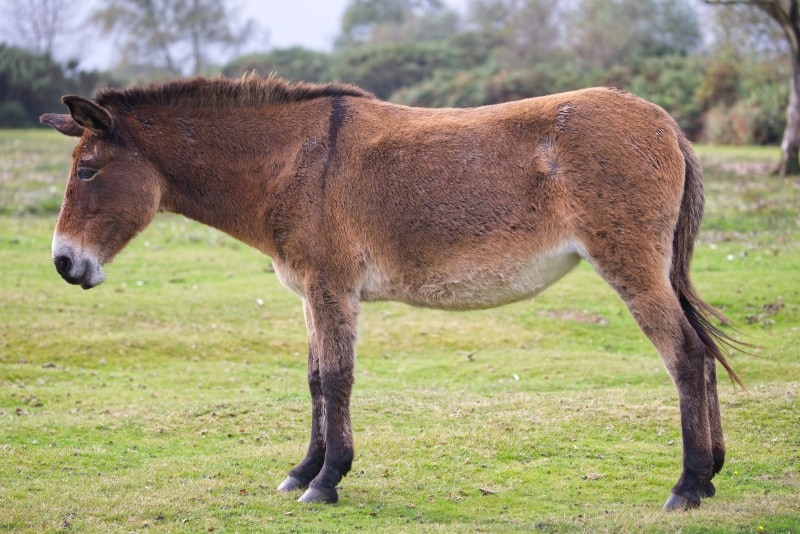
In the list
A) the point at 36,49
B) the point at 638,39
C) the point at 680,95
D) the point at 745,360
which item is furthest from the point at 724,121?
the point at 36,49

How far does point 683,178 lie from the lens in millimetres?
6938

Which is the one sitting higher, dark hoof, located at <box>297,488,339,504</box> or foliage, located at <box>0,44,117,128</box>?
dark hoof, located at <box>297,488,339,504</box>

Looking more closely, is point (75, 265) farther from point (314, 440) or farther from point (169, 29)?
point (169, 29)

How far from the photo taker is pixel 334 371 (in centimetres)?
704

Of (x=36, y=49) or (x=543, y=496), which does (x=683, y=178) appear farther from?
(x=36, y=49)

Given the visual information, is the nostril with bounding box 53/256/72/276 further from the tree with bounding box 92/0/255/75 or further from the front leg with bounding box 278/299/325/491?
the tree with bounding box 92/0/255/75

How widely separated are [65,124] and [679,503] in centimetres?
604

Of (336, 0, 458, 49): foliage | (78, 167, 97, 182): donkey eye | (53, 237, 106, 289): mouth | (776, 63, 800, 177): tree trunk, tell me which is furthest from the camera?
(336, 0, 458, 49): foliage

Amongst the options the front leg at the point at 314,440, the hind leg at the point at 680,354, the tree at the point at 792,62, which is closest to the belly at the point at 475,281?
the hind leg at the point at 680,354

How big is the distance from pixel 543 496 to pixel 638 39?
52.6 m

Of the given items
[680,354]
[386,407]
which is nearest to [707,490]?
[680,354]

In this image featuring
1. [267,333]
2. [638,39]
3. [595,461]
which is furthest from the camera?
[638,39]

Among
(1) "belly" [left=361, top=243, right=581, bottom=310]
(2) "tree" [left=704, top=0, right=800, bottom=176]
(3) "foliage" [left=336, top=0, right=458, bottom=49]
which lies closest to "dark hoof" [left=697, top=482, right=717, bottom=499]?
(1) "belly" [left=361, top=243, right=581, bottom=310]

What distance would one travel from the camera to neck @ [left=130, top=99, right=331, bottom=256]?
738 centimetres
